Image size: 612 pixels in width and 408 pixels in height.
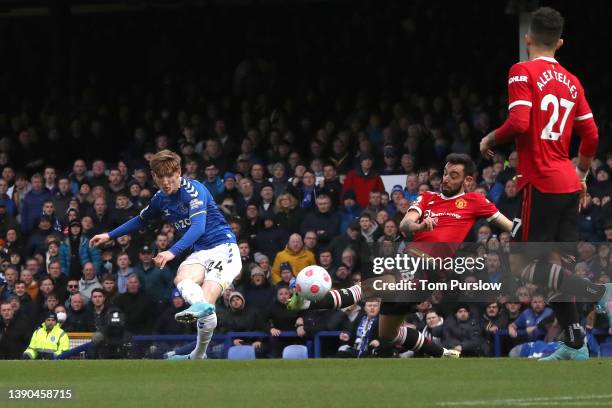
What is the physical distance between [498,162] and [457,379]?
32.5 ft

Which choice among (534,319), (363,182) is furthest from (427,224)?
(363,182)

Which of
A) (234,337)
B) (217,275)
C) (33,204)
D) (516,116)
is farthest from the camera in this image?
(33,204)

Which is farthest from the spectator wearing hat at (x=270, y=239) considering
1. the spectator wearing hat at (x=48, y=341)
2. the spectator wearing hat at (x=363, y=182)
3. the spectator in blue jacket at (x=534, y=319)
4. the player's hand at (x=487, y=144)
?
the player's hand at (x=487, y=144)

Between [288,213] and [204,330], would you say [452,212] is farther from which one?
[288,213]

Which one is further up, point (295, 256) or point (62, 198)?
point (62, 198)

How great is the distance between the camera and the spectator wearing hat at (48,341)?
738 inches

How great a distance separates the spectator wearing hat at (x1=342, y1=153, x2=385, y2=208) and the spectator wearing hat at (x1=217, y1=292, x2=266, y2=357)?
2935mm

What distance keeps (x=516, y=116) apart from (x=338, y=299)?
8.56 ft

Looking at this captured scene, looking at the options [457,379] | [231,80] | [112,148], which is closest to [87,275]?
[112,148]

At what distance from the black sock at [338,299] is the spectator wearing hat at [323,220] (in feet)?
25.2

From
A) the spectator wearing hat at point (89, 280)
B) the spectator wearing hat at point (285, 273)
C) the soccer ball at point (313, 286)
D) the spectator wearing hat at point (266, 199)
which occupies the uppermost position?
the spectator wearing hat at point (266, 199)

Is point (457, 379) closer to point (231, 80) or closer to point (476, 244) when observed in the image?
point (476, 244)

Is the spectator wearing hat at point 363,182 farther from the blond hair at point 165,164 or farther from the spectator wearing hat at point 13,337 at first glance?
the blond hair at point 165,164

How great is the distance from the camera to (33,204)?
2259cm
